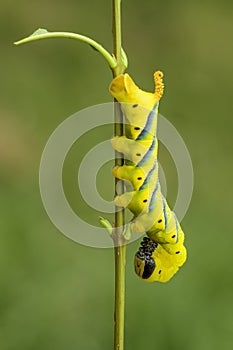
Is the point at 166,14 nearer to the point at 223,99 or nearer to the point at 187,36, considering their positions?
the point at 187,36

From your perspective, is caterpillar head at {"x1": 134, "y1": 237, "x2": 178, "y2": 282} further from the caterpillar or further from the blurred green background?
the blurred green background

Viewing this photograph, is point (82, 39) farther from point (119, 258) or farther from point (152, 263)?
point (152, 263)

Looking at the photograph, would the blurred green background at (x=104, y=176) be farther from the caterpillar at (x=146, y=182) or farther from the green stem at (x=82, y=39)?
the green stem at (x=82, y=39)

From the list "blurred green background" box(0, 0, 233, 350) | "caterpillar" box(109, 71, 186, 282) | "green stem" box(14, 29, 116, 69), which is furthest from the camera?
"blurred green background" box(0, 0, 233, 350)

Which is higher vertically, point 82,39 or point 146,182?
point 82,39

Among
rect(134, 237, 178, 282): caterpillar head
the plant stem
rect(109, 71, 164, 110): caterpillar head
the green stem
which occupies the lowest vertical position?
rect(134, 237, 178, 282): caterpillar head

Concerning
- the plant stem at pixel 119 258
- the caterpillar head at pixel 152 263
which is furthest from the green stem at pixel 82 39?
the caterpillar head at pixel 152 263

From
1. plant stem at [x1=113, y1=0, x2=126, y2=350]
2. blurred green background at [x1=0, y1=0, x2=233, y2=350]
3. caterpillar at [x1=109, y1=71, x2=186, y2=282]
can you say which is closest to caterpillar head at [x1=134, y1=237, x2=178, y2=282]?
caterpillar at [x1=109, y1=71, x2=186, y2=282]

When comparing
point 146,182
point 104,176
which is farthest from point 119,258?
point 104,176
